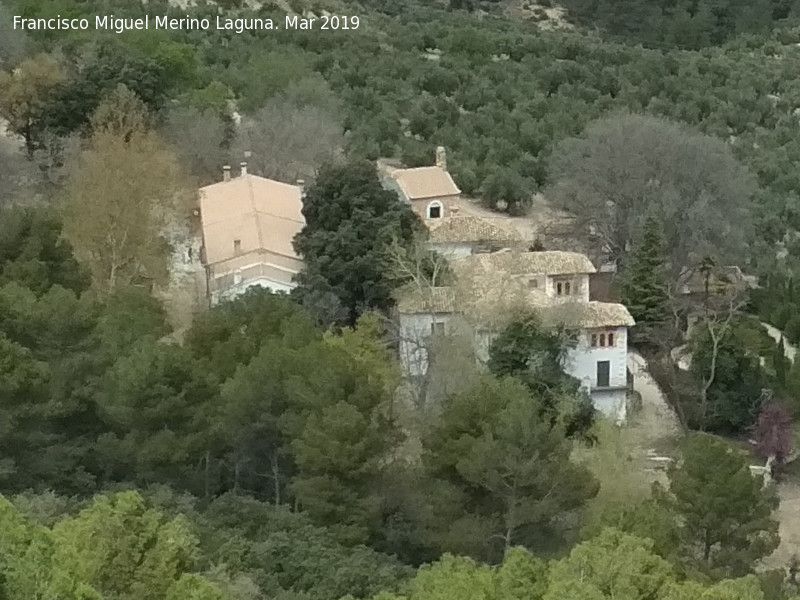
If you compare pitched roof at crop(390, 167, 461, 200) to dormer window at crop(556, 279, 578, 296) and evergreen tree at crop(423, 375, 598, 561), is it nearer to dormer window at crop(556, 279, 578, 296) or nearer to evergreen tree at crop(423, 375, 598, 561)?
dormer window at crop(556, 279, 578, 296)

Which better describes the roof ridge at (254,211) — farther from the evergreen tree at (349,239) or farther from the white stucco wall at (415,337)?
the white stucco wall at (415,337)

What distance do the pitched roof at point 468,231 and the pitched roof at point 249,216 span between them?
3.04 m

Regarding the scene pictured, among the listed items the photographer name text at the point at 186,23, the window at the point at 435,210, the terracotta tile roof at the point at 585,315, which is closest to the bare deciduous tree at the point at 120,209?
the window at the point at 435,210

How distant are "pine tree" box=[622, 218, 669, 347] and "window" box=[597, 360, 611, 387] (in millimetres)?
2812

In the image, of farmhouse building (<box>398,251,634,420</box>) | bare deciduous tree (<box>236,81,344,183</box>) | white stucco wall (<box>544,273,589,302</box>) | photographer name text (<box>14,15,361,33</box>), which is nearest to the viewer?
farmhouse building (<box>398,251,634,420</box>)

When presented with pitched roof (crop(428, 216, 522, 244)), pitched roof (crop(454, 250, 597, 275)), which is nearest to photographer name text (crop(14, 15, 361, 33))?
pitched roof (crop(428, 216, 522, 244))

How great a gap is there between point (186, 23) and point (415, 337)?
84.6 feet

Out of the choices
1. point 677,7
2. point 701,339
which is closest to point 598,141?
point 701,339

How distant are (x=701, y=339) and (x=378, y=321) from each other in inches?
267

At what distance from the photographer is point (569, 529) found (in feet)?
63.0

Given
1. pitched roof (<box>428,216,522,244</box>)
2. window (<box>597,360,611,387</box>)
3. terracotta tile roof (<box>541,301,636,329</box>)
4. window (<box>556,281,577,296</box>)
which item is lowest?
window (<box>597,360,611,387</box>)

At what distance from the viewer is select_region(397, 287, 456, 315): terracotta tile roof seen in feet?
81.0

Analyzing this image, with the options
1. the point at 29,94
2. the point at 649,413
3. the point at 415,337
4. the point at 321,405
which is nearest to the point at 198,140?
the point at 29,94

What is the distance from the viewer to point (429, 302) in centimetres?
2472
